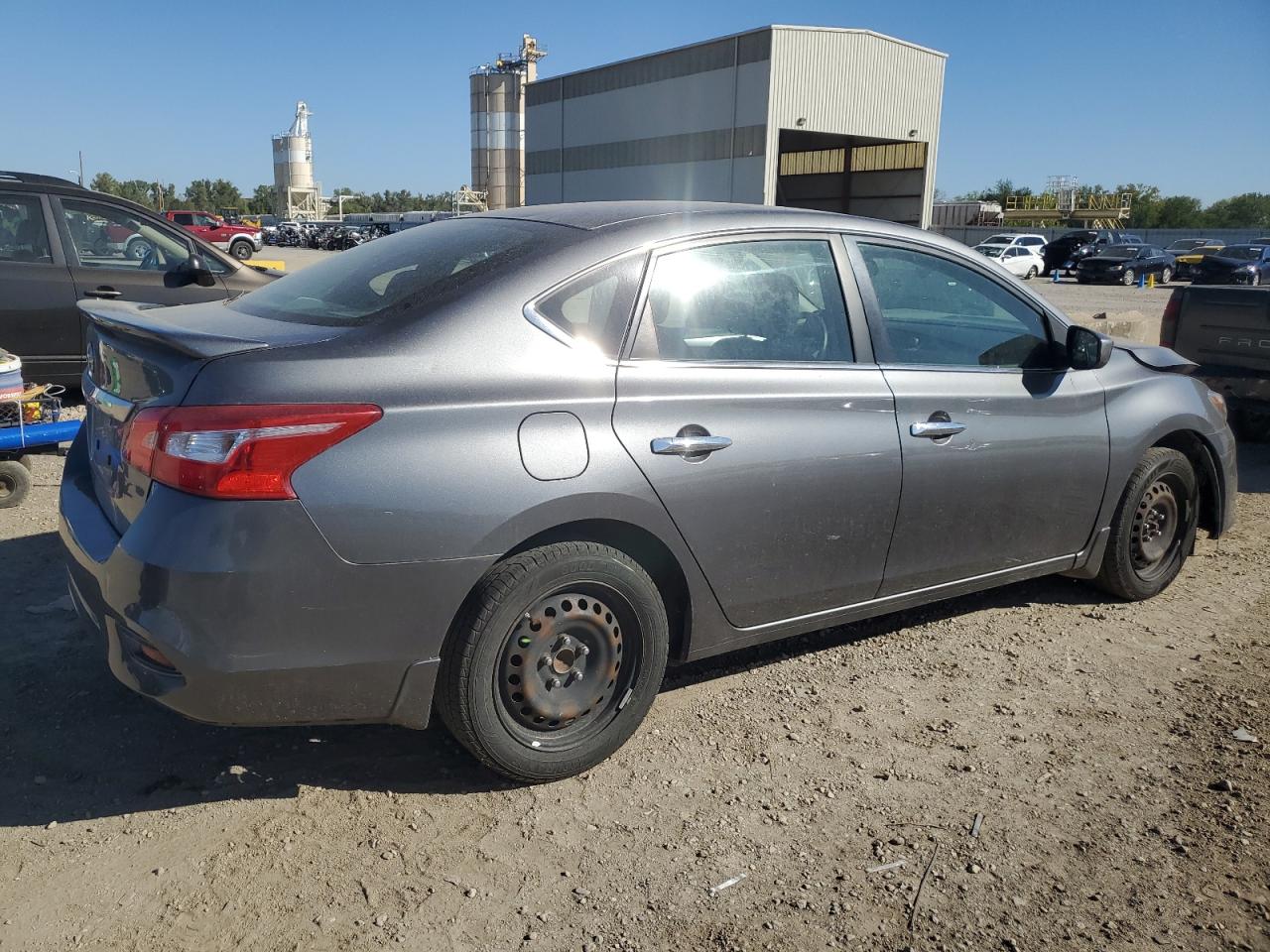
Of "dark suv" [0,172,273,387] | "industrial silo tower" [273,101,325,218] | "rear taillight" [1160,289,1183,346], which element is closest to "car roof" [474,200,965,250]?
"dark suv" [0,172,273,387]

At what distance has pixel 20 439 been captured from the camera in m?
5.45

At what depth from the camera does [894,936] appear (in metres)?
2.44

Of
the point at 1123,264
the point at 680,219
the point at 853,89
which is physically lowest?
the point at 1123,264

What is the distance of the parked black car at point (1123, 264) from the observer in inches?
1497

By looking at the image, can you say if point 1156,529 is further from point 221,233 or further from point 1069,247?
point 221,233

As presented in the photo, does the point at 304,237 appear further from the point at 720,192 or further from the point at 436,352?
the point at 436,352

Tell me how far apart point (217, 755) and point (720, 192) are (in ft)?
138

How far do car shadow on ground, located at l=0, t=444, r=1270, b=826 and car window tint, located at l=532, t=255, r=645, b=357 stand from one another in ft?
4.49

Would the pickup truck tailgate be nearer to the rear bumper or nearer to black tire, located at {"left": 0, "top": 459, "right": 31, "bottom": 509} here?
the rear bumper

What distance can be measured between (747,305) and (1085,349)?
1.65 metres

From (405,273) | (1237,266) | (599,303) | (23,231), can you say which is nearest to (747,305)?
(599,303)

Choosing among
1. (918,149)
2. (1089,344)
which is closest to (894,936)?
(1089,344)

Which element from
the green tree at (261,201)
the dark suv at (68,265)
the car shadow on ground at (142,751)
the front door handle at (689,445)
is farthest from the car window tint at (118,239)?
the green tree at (261,201)

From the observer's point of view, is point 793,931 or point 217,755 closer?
point 793,931
